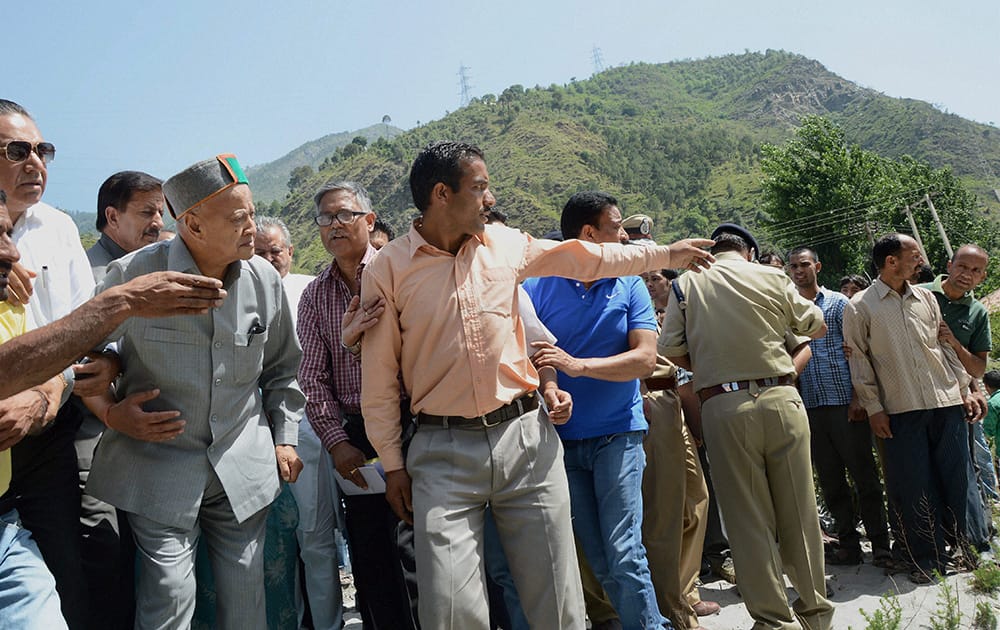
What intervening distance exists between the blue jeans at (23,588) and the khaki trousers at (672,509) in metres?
3.17

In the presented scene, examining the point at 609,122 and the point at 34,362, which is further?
the point at 609,122

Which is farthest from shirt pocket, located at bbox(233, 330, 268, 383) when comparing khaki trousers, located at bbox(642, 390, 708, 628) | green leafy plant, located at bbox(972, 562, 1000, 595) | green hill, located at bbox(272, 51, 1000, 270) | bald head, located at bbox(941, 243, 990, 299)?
green hill, located at bbox(272, 51, 1000, 270)

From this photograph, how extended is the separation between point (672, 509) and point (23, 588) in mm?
3372

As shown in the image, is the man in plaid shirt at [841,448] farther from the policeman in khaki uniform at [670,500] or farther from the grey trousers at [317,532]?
the grey trousers at [317,532]

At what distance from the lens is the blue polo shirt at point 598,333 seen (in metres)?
3.97

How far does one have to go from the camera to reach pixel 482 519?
3098 mm

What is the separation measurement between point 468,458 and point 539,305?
153cm

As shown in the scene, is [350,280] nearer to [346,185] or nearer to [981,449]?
[346,185]

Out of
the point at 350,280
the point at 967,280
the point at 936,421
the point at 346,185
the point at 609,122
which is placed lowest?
the point at 936,421

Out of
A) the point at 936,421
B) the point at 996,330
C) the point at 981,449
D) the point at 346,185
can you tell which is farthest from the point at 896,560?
the point at 996,330

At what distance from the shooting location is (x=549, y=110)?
476 ft

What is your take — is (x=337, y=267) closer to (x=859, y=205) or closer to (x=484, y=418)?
(x=484, y=418)

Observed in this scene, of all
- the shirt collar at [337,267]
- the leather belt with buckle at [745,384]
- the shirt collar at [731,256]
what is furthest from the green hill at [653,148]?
the shirt collar at [337,267]

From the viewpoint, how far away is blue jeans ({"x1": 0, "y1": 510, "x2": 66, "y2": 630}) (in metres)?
2.34
